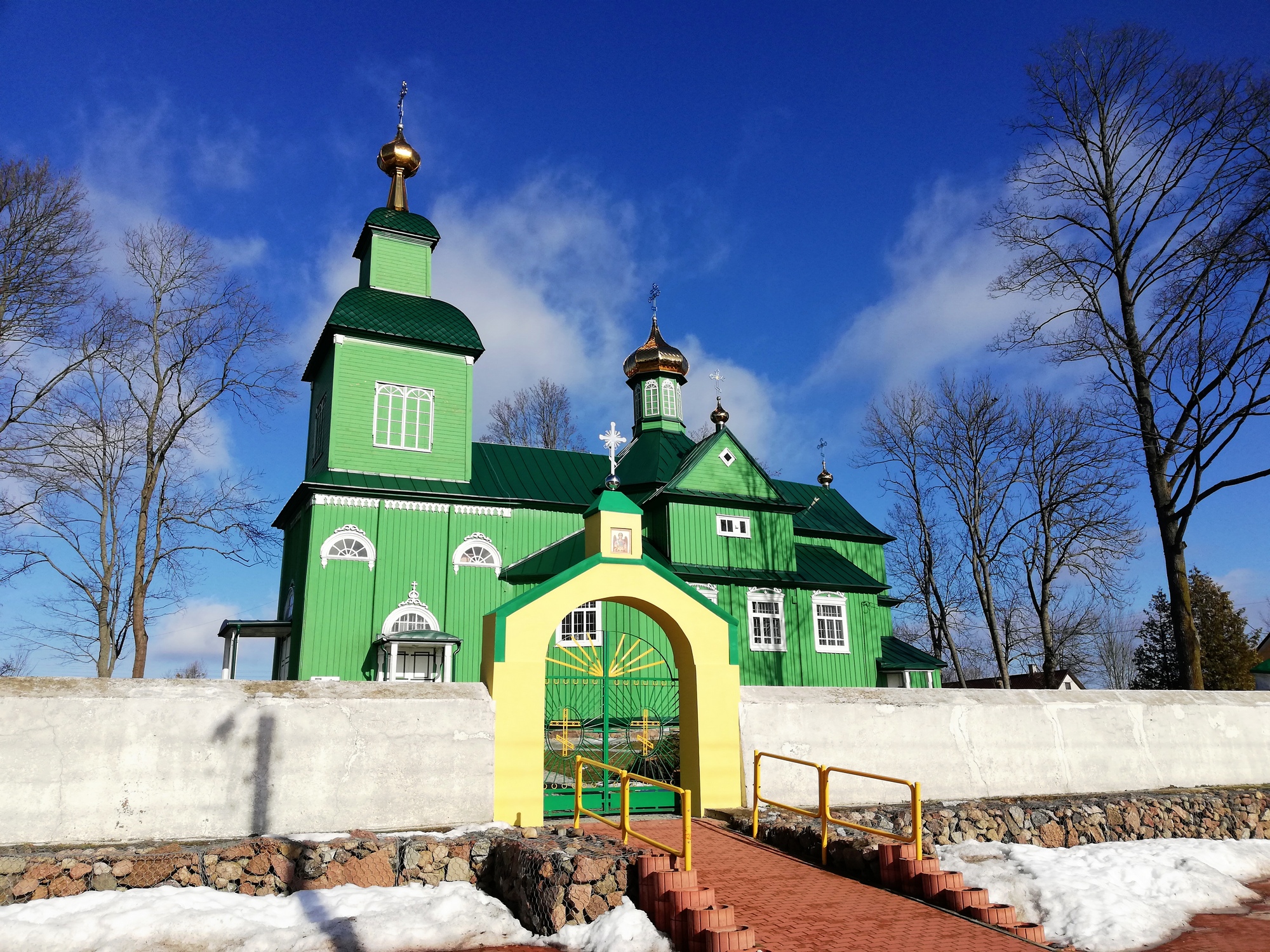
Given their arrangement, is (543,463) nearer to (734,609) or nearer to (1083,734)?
(734,609)

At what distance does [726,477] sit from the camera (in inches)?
891

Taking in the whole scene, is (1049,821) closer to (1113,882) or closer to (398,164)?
(1113,882)

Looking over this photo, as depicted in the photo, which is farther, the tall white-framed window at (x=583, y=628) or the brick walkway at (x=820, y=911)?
the tall white-framed window at (x=583, y=628)

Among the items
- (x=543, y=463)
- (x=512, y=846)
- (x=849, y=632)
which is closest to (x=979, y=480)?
(x=849, y=632)

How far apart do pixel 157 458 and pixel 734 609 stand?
14.6 m

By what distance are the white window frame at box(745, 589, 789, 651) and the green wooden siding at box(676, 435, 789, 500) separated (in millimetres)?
2172

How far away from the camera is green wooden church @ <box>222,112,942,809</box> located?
19312 millimetres

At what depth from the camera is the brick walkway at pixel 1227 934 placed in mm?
6949

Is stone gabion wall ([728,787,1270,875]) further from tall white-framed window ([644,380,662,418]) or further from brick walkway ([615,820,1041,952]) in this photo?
tall white-framed window ([644,380,662,418])

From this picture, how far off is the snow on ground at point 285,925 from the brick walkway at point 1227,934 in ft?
14.0

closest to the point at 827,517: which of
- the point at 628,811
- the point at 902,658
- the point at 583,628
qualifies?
the point at 902,658

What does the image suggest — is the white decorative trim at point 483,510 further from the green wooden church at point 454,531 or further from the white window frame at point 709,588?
the white window frame at point 709,588

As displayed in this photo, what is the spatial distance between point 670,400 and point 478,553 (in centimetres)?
1004

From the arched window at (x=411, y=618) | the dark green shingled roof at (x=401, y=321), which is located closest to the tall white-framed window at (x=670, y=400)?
the dark green shingled roof at (x=401, y=321)
